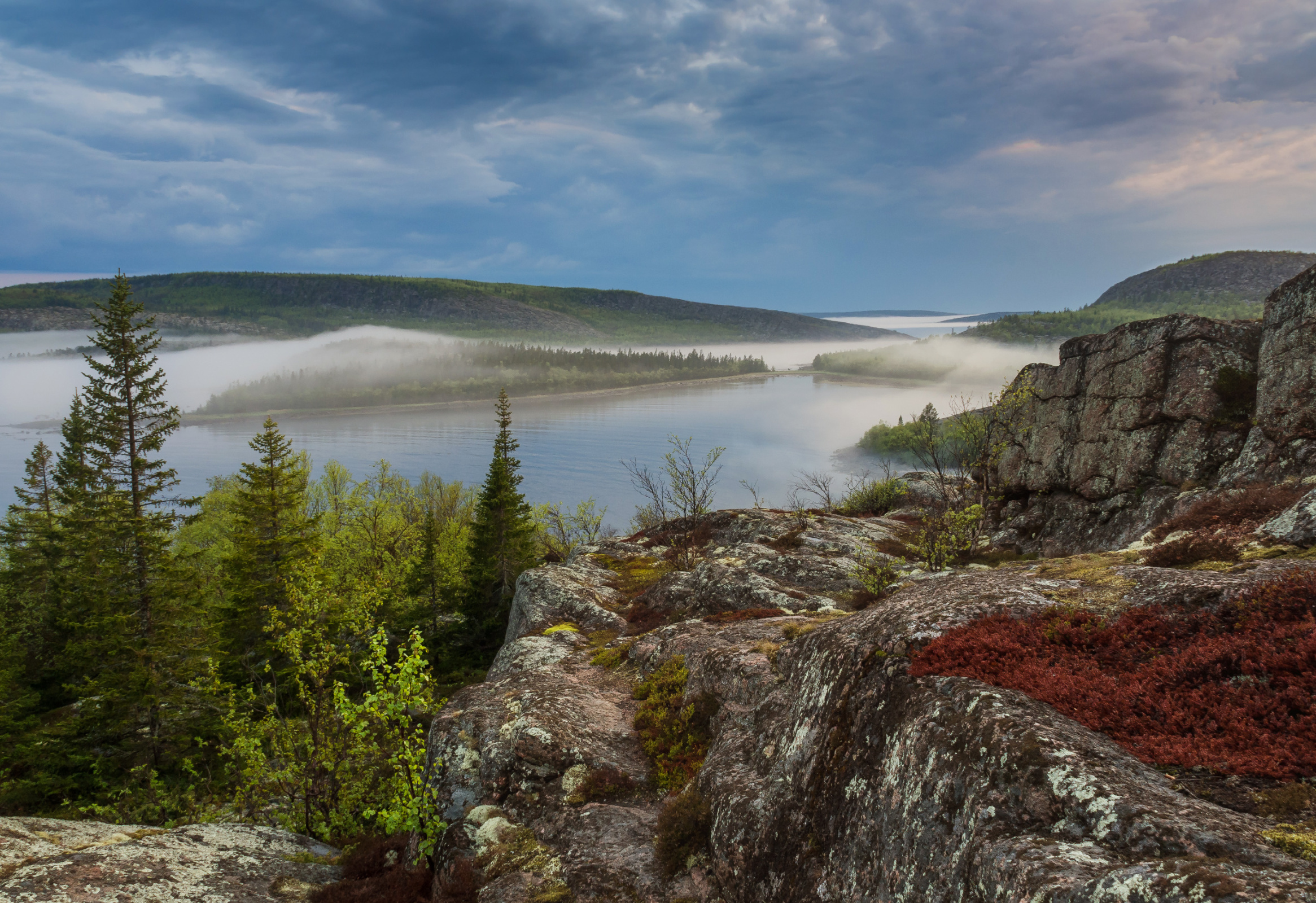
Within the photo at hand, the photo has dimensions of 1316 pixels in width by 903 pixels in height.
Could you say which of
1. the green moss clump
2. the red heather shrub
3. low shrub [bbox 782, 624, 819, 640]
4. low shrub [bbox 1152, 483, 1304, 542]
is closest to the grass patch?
low shrub [bbox 782, 624, 819, 640]

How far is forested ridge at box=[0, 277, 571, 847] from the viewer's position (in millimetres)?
12547

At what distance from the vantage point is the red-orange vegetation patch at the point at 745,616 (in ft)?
52.6

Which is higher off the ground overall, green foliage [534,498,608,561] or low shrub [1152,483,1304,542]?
low shrub [1152,483,1304,542]

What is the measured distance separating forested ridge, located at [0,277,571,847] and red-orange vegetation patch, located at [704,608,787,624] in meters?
7.03

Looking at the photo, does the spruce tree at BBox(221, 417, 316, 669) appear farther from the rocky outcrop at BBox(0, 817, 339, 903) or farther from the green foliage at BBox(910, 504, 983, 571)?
the green foliage at BBox(910, 504, 983, 571)

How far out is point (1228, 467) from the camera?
22.5 metres

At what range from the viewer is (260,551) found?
127ft

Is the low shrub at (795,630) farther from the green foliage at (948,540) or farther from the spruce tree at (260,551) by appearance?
the spruce tree at (260,551)

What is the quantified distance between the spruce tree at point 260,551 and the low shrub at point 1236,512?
131 feet

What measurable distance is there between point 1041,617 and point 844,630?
2529mm

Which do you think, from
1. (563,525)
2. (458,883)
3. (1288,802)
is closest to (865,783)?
(1288,802)

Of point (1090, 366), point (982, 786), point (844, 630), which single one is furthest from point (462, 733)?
point (1090, 366)

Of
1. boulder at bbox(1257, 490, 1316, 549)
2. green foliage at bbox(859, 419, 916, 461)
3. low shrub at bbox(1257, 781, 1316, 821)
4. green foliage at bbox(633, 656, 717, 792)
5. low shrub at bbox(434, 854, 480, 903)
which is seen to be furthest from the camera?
green foliage at bbox(859, 419, 916, 461)

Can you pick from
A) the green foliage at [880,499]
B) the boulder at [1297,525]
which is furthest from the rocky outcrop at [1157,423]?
the green foliage at [880,499]
